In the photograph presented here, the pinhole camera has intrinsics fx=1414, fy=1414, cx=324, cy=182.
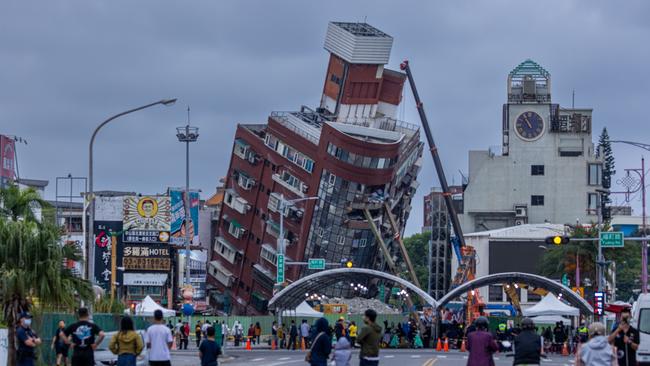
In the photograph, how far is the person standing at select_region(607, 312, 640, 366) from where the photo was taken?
26.6m

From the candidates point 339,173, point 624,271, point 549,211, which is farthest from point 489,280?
point 624,271

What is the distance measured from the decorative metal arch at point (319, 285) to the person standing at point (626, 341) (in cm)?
4507

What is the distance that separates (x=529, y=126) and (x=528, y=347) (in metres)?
109

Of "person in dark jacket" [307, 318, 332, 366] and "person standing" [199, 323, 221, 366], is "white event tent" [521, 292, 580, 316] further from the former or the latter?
"person standing" [199, 323, 221, 366]

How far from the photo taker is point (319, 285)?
78125 mm

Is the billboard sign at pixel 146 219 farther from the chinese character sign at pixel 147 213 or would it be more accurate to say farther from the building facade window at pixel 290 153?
the building facade window at pixel 290 153

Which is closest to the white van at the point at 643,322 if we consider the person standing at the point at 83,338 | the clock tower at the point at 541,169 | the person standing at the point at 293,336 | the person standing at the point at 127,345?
the person standing at the point at 127,345

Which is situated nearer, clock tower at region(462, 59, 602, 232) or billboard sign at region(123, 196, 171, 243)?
billboard sign at region(123, 196, 171, 243)

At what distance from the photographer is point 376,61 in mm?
117312

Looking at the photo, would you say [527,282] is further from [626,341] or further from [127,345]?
[127,345]

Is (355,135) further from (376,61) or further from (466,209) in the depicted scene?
(466,209)

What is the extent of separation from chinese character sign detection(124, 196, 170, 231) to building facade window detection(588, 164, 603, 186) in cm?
3837

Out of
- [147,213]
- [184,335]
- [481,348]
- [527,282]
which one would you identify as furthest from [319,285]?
[481,348]

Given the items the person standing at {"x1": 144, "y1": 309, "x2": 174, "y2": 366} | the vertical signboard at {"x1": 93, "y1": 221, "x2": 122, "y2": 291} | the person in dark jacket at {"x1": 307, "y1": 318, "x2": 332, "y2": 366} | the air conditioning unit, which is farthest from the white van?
the air conditioning unit
